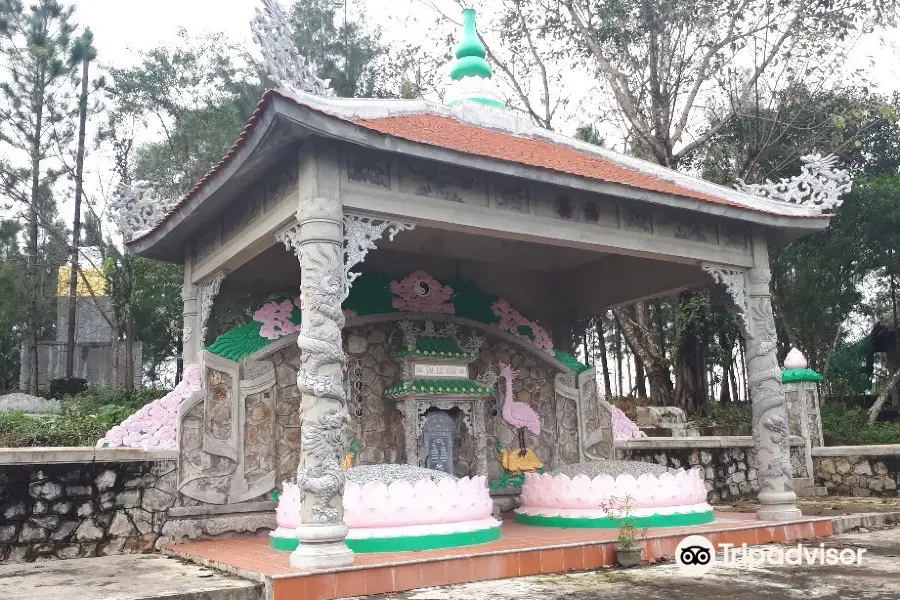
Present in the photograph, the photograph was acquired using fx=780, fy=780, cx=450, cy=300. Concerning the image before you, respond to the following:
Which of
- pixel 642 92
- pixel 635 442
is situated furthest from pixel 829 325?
pixel 635 442

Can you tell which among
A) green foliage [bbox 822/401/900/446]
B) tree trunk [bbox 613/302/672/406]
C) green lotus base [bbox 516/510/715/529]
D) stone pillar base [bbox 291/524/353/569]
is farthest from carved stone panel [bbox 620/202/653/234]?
green foliage [bbox 822/401/900/446]

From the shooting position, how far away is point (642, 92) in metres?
17.5

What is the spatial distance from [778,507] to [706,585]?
10.7ft

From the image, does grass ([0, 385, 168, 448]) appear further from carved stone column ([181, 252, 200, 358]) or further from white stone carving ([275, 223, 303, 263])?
white stone carving ([275, 223, 303, 263])

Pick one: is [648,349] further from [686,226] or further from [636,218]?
[636,218]

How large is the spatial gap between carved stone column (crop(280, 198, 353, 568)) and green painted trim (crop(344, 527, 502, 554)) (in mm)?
638

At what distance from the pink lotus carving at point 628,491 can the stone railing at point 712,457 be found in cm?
263

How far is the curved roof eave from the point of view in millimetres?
5957

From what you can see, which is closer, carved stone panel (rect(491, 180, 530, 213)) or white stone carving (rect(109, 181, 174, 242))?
carved stone panel (rect(491, 180, 530, 213))

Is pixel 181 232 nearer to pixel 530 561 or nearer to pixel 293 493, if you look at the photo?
pixel 293 493

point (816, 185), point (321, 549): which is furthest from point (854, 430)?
point (321, 549)

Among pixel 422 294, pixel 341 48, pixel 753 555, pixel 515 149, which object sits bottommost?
pixel 753 555

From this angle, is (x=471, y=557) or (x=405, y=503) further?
(x=405, y=503)

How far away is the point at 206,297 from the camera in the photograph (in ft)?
30.2
